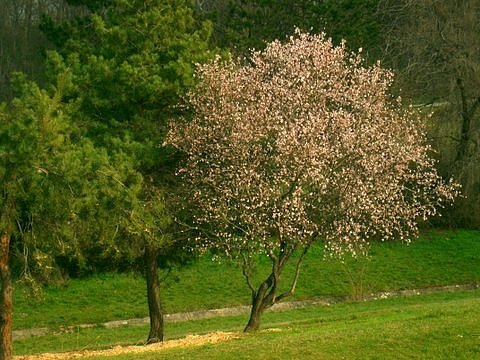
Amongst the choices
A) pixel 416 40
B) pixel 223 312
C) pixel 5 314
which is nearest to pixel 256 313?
pixel 5 314

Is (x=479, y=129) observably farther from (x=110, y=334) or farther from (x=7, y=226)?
(x=7, y=226)

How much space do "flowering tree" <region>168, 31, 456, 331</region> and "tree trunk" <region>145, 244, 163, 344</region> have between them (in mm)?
1832

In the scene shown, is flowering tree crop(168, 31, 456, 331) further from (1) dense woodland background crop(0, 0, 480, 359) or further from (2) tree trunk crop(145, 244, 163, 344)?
(2) tree trunk crop(145, 244, 163, 344)

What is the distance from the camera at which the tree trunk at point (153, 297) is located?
2258cm

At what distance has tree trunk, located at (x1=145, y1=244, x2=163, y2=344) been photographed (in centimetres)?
2258

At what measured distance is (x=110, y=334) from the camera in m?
27.7

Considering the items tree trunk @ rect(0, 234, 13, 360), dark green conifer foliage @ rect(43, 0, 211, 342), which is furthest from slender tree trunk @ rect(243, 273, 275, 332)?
tree trunk @ rect(0, 234, 13, 360)

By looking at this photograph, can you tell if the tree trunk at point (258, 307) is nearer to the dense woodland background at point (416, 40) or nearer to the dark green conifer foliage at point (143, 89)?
the dark green conifer foliage at point (143, 89)

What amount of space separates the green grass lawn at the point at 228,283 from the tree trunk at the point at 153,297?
7268mm

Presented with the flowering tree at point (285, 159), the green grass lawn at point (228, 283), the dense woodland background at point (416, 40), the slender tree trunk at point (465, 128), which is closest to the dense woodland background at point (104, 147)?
the flowering tree at point (285, 159)

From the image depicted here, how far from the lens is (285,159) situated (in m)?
20.7

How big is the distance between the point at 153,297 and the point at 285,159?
5.40m

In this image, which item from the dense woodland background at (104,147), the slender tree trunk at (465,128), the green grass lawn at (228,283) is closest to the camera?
the dense woodland background at (104,147)

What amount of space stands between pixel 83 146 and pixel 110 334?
10949 millimetres
